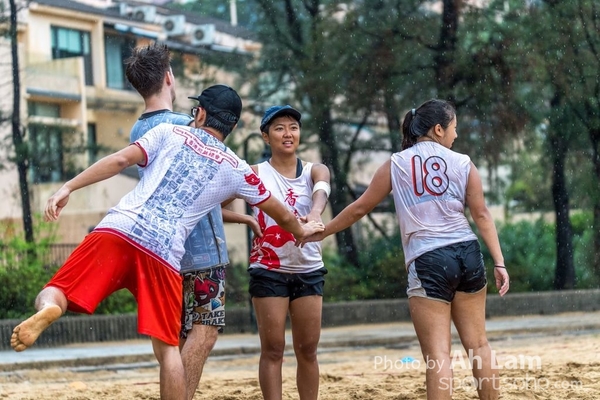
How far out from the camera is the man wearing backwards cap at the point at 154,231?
5.21 m

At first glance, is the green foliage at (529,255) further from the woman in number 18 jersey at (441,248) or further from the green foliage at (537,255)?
the woman in number 18 jersey at (441,248)

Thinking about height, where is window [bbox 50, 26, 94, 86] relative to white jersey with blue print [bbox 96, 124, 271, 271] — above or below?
above

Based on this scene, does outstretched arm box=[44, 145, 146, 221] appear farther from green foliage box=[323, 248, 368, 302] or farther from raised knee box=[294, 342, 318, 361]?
green foliage box=[323, 248, 368, 302]

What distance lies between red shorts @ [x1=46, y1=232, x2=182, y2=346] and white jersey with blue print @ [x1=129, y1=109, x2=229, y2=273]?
0.51 metres

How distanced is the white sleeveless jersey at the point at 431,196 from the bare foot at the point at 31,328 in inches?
75.6

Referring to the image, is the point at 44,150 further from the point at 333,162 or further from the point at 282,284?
the point at 282,284

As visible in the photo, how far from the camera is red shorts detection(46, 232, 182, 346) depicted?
5195 millimetres

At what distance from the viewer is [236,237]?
2495 cm

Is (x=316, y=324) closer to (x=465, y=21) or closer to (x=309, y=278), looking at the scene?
(x=309, y=278)

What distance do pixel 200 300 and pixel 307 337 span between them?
73 cm

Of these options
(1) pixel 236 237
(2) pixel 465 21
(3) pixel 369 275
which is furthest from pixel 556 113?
(1) pixel 236 237

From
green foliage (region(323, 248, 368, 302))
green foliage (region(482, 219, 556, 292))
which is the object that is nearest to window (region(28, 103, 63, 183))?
green foliage (region(323, 248, 368, 302))

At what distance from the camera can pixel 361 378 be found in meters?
8.91

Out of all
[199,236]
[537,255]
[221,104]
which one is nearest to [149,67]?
[221,104]
